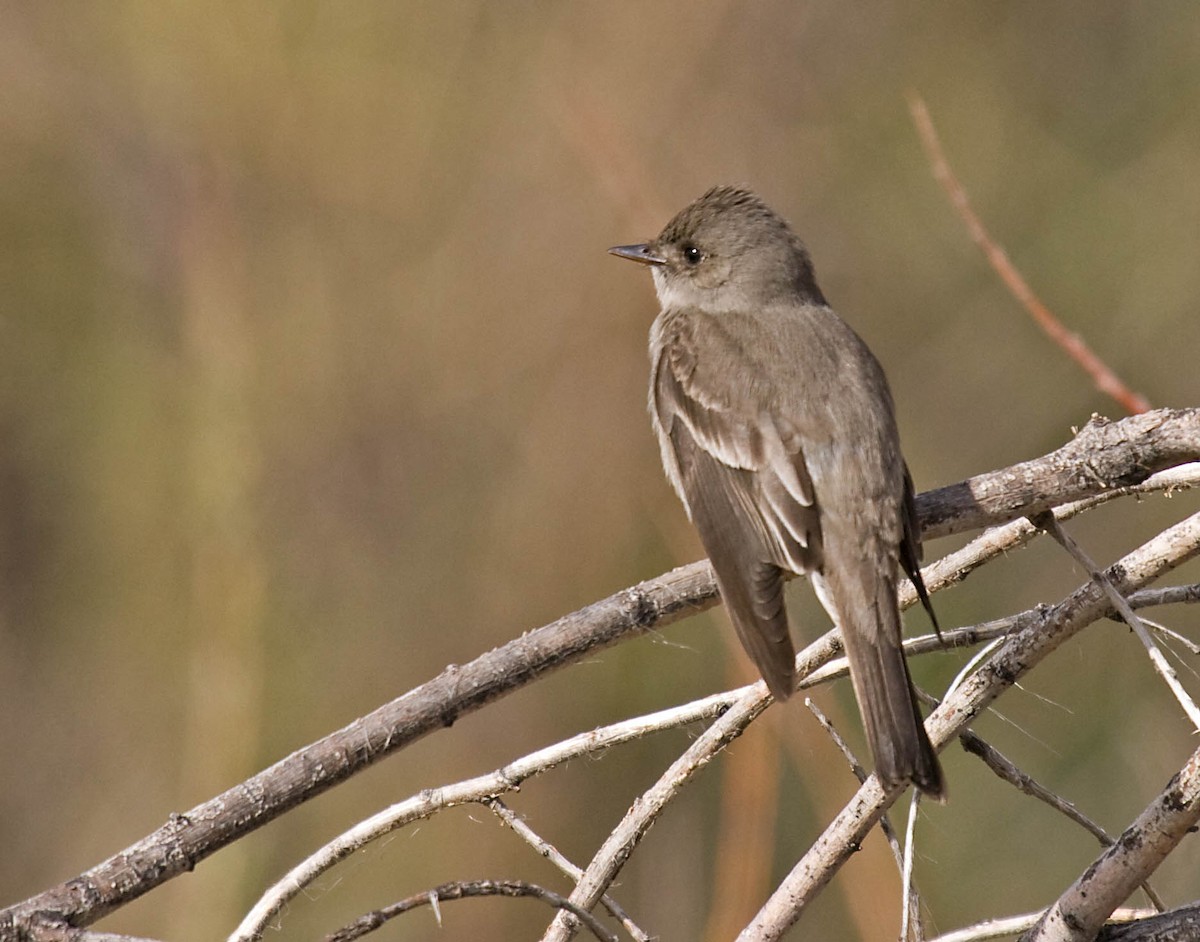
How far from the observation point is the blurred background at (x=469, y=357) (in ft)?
19.2

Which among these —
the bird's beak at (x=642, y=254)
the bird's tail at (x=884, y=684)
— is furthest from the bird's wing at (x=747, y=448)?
the bird's beak at (x=642, y=254)

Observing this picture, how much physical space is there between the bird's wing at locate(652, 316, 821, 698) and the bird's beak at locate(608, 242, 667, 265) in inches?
28.4

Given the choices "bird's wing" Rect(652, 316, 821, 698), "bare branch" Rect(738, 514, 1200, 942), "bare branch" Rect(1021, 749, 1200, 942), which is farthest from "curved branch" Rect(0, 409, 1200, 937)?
"bare branch" Rect(1021, 749, 1200, 942)

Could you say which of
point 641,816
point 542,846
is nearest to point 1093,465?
point 641,816

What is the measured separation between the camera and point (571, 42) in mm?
6754

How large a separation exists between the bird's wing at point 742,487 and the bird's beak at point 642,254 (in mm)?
722

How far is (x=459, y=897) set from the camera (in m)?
2.21

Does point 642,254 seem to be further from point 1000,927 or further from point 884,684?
point 1000,927

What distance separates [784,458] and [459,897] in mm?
1819

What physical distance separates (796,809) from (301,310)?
3046 millimetres

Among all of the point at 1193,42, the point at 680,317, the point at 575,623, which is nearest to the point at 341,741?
the point at 575,623

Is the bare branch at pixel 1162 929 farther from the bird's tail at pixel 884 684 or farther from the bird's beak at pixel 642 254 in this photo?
the bird's beak at pixel 642 254

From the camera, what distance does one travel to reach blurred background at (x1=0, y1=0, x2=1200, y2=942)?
19.2ft

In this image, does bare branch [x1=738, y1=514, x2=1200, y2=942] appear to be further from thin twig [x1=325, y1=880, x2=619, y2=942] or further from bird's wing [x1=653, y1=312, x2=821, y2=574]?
bird's wing [x1=653, y1=312, x2=821, y2=574]
